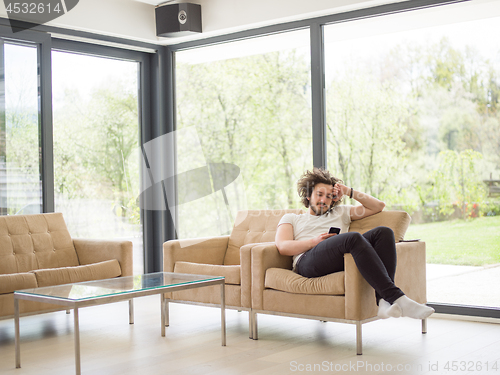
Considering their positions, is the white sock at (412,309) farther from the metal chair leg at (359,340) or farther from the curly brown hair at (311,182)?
the curly brown hair at (311,182)

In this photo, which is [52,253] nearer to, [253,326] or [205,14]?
[253,326]

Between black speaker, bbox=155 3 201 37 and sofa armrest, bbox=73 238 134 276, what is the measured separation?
2150 mm

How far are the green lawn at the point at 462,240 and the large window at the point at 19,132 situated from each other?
3.18 metres

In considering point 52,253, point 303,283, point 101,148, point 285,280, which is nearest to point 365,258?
point 303,283

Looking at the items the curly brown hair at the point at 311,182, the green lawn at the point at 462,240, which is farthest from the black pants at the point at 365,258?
the green lawn at the point at 462,240

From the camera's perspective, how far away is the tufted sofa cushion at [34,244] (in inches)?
167

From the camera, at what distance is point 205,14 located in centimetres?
549

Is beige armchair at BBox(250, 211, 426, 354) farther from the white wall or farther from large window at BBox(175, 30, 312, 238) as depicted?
the white wall

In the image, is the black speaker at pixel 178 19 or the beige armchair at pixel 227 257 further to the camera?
the black speaker at pixel 178 19

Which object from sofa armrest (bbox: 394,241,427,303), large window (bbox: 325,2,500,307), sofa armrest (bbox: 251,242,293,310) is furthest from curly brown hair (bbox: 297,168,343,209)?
large window (bbox: 325,2,500,307)

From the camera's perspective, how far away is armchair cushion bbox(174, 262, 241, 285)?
385 centimetres

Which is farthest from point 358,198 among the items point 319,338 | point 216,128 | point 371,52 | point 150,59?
point 150,59

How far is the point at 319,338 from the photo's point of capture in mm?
3660

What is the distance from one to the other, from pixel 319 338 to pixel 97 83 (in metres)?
3.40
